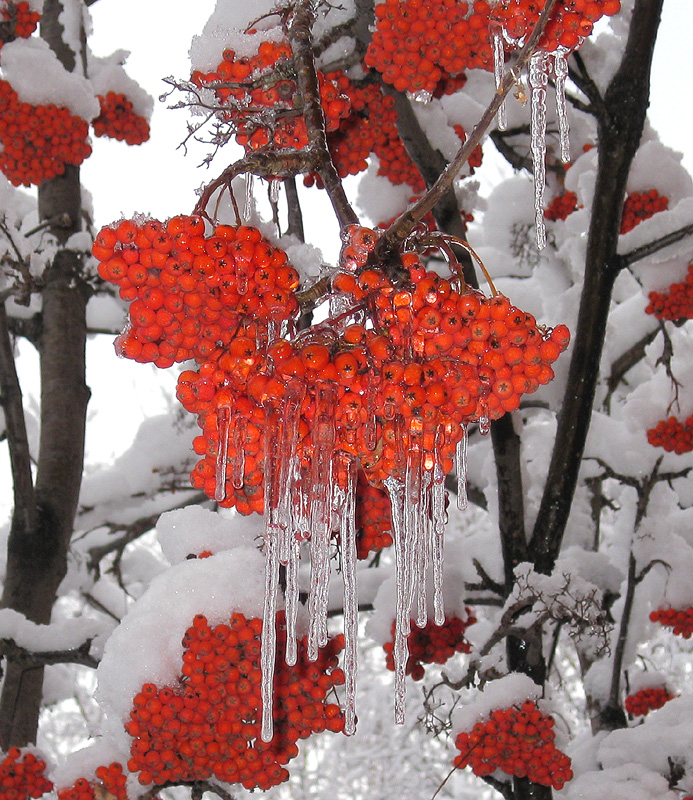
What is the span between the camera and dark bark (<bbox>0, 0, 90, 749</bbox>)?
460 centimetres

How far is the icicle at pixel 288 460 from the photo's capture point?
60.9 inches

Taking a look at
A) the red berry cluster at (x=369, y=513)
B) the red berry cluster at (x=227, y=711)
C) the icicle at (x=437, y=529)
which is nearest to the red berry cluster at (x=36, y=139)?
the red berry cluster at (x=369, y=513)

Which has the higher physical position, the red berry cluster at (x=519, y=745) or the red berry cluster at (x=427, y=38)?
the red berry cluster at (x=427, y=38)

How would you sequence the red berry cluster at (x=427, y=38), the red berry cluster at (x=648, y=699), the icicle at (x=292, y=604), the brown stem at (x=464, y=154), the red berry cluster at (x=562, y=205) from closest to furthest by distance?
1. the brown stem at (x=464, y=154)
2. the icicle at (x=292, y=604)
3. the red berry cluster at (x=427, y=38)
4. the red berry cluster at (x=648, y=699)
5. the red berry cluster at (x=562, y=205)

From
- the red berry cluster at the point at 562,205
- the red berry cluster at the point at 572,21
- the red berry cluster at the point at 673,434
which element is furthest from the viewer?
the red berry cluster at the point at 562,205

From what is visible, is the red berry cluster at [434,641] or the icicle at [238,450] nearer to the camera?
the icicle at [238,450]

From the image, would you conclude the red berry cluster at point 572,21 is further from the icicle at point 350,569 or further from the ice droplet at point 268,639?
the ice droplet at point 268,639

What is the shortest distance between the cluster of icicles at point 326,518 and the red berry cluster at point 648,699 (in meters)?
4.27

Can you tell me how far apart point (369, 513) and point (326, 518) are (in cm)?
122

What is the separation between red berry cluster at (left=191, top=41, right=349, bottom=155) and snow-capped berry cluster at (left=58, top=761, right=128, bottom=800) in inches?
104

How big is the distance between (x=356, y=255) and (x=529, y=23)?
1.10m

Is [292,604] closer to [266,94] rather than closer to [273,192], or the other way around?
[273,192]

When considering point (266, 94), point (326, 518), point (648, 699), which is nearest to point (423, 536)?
point (326, 518)

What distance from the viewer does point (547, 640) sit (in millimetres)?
5395
